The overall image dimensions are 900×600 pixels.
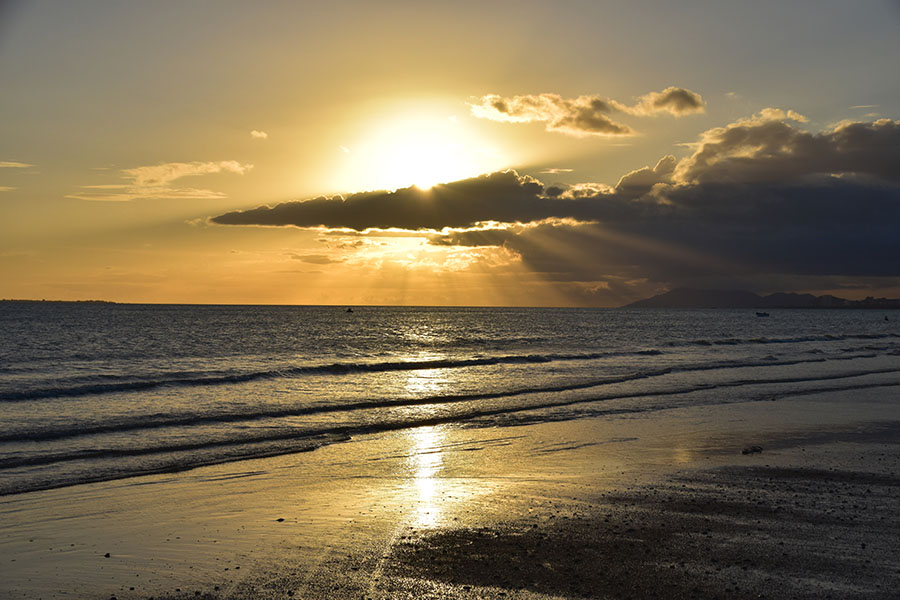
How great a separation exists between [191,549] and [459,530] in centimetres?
468

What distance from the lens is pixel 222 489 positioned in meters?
15.4

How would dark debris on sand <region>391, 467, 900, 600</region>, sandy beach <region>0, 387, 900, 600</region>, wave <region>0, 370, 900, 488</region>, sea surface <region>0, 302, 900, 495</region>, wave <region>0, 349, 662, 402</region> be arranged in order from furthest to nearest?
wave <region>0, 349, 662, 402</region>
sea surface <region>0, 302, 900, 495</region>
wave <region>0, 370, 900, 488</region>
sandy beach <region>0, 387, 900, 600</region>
dark debris on sand <region>391, 467, 900, 600</region>

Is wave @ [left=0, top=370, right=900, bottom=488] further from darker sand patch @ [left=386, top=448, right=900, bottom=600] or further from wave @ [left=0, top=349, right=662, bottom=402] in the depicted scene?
wave @ [left=0, top=349, right=662, bottom=402]

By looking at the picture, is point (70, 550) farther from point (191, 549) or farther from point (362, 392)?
point (362, 392)

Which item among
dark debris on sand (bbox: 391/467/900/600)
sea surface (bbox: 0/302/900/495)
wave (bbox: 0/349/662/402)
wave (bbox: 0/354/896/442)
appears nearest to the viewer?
dark debris on sand (bbox: 391/467/900/600)

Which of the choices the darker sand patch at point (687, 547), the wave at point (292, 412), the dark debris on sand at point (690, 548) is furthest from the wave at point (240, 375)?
the dark debris on sand at point (690, 548)

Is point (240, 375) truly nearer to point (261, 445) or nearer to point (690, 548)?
point (261, 445)

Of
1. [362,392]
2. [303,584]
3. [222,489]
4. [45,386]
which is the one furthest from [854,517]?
[45,386]

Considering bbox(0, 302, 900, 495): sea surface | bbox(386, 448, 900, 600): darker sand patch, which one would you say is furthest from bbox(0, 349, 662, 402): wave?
bbox(386, 448, 900, 600): darker sand patch

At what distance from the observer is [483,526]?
12.3 m

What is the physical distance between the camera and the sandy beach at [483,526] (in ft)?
31.9

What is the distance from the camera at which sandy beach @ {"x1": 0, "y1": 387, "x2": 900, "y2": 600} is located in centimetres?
971

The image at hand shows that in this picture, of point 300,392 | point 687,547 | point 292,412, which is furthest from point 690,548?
point 300,392

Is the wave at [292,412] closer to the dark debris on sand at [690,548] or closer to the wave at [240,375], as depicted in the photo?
the wave at [240,375]
